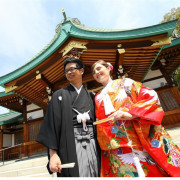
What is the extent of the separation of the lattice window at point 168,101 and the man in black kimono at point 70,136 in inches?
245

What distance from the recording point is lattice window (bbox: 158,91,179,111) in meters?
6.22

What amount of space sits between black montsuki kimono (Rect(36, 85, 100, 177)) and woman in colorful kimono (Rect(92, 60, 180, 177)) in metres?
0.20

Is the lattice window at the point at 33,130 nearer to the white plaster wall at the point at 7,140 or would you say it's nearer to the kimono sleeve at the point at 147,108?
the white plaster wall at the point at 7,140

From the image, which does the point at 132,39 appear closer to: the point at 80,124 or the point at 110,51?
the point at 110,51

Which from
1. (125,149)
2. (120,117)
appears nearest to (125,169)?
(125,149)

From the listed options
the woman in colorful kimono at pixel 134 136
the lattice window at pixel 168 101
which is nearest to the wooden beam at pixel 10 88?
the woman in colorful kimono at pixel 134 136

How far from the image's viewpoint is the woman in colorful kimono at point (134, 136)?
Answer: 114 centimetres

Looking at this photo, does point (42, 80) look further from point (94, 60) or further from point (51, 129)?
point (51, 129)

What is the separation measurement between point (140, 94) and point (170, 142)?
553 millimetres

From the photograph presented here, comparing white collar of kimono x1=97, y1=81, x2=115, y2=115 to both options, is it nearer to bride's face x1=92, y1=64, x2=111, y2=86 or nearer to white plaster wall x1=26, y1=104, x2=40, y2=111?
bride's face x1=92, y1=64, x2=111, y2=86

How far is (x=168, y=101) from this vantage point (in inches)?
251

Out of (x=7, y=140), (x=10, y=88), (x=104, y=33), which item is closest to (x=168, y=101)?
(x=104, y=33)

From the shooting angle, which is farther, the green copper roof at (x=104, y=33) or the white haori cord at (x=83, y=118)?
the green copper roof at (x=104, y=33)

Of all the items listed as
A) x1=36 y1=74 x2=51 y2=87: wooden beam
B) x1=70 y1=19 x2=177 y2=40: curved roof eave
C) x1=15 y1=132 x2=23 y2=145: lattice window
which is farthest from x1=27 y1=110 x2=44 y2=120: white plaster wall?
x1=70 y1=19 x2=177 y2=40: curved roof eave
